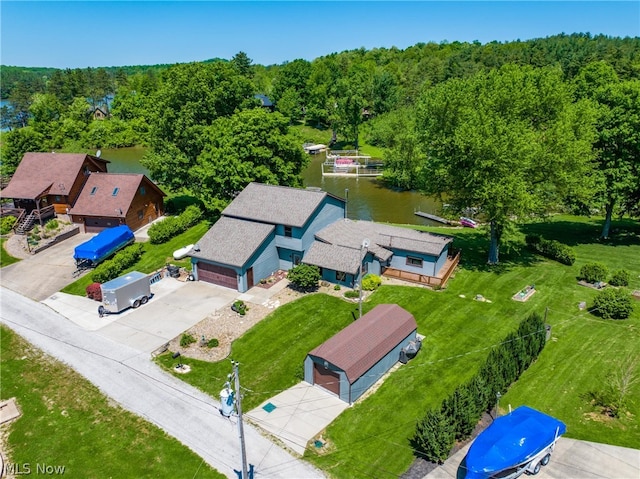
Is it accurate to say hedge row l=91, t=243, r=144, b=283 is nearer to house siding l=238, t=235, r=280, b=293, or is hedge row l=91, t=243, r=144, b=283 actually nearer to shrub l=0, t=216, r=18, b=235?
house siding l=238, t=235, r=280, b=293

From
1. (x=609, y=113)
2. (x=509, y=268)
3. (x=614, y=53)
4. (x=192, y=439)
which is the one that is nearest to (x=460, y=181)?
(x=509, y=268)

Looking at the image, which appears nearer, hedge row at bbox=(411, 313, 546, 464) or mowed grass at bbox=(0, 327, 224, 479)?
hedge row at bbox=(411, 313, 546, 464)

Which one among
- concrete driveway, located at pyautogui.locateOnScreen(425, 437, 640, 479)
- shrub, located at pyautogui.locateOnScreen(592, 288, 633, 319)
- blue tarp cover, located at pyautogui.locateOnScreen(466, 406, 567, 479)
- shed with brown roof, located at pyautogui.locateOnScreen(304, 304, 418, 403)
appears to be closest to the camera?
blue tarp cover, located at pyautogui.locateOnScreen(466, 406, 567, 479)

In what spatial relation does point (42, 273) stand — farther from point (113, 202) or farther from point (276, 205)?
point (276, 205)

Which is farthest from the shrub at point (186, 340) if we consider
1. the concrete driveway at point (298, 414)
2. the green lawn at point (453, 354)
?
the concrete driveway at point (298, 414)

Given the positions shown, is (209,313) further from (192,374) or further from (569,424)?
(569,424)

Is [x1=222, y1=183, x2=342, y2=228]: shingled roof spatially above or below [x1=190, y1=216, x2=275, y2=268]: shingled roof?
above

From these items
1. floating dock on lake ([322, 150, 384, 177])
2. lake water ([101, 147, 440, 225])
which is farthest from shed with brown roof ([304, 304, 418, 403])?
floating dock on lake ([322, 150, 384, 177])
